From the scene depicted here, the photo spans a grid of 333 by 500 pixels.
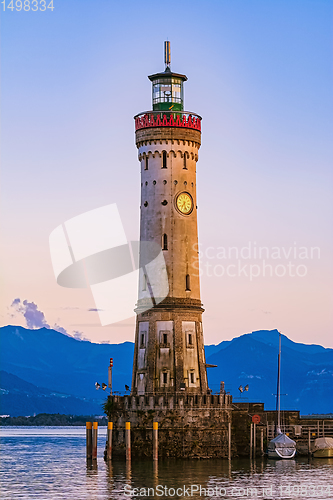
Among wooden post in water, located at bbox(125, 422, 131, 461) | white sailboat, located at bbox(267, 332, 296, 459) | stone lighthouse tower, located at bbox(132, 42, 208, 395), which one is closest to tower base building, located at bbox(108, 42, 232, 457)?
stone lighthouse tower, located at bbox(132, 42, 208, 395)

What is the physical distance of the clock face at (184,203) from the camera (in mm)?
86125

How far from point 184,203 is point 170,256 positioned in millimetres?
4823

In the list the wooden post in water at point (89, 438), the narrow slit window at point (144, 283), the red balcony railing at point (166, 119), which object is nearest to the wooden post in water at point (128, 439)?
the wooden post in water at point (89, 438)

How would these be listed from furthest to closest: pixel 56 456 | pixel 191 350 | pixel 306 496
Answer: pixel 56 456
pixel 191 350
pixel 306 496

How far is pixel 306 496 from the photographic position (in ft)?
213

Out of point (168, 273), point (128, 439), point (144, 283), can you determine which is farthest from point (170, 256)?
point (128, 439)

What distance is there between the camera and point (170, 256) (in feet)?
281

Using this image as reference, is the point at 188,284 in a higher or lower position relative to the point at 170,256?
lower

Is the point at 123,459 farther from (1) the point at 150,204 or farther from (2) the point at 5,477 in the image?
(1) the point at 150,204

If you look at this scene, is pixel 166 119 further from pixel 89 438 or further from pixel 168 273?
pixel 89 438

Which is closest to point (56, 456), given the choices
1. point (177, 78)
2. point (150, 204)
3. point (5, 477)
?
point (5, 477)

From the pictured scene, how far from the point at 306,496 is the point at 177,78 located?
41137 mm

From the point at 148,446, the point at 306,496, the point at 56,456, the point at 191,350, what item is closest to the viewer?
the point at 306,496

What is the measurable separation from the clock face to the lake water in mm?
21469
